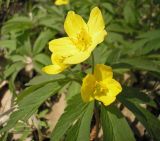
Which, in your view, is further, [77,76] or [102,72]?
[77,76]

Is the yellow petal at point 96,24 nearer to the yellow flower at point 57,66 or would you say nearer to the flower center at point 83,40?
the flower center at point 83,40

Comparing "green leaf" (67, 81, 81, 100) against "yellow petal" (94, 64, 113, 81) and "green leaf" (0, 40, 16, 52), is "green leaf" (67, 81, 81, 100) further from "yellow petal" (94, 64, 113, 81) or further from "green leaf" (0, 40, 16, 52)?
"green leaf" (0, 40, 16, 52)

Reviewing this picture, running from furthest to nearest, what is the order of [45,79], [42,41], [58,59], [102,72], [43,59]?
[42,41]
[43,59]
[45,79]
[58,59]
[102,72]

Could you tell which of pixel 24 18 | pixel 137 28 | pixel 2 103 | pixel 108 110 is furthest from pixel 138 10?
pixel 108 110

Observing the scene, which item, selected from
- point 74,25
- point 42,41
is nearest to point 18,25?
point 42,41

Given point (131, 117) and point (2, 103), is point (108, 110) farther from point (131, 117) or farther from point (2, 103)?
point (2, 103)

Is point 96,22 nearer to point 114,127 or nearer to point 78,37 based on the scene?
point 78,37

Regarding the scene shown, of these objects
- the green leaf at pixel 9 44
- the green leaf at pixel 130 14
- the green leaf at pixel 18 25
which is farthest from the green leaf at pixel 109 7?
the green leaf at pixel 9 44
